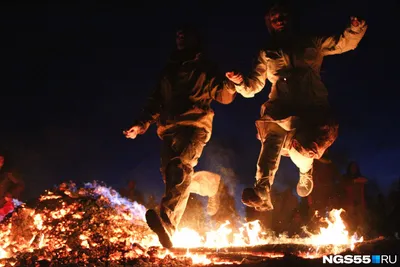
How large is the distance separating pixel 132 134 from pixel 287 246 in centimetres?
243

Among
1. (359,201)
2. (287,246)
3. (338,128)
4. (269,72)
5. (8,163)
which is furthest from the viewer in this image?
(8,163)

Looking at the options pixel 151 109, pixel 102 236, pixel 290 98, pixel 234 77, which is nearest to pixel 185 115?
pixel 151 109

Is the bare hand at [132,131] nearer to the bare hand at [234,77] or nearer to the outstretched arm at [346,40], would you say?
the bare hand at [234,77]

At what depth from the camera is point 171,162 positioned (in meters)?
5.05

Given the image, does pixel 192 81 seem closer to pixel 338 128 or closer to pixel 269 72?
pixel 269 72

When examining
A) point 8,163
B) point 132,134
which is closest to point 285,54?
point 132,134

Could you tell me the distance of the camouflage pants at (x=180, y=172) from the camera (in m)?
4.87

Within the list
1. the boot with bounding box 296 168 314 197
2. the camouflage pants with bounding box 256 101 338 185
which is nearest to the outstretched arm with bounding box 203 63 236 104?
the camouflage pants with bounding box 256 101 338 185

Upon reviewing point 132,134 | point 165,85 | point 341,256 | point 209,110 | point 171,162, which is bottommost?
point 341,256

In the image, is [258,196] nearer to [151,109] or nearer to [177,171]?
[177,171]

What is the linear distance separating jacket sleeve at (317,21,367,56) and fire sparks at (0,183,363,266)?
2242 mm

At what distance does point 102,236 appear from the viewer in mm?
4684

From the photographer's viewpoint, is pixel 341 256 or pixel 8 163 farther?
pixel 8 163

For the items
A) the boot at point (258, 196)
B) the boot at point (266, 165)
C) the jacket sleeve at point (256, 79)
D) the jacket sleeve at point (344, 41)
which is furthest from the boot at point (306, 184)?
the jacket sleeve at point (344, 41)
